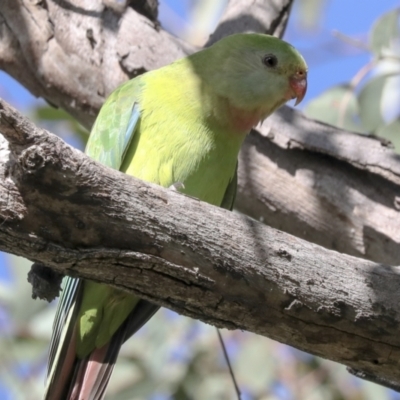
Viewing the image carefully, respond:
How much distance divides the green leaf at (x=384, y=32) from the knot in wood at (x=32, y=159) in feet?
7.88

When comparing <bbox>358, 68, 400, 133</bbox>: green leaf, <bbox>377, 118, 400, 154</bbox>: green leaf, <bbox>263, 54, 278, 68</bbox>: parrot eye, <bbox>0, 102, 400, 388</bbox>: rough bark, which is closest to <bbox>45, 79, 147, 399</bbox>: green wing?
<bbox>263, 54, 278, 68</bbox>: parrot eye

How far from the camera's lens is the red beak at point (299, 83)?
3.01 meters

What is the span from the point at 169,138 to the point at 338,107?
1315mm

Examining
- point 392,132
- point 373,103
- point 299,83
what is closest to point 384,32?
point 373,103

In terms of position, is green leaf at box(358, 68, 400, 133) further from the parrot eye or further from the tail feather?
the tail feather

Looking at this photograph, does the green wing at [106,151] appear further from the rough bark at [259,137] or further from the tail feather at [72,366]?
the rough bark at [259,137]

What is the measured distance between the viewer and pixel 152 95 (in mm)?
2850

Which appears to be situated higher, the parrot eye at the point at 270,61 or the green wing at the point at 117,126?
the parrot eye at the point at 270,61

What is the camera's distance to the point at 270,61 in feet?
9.91

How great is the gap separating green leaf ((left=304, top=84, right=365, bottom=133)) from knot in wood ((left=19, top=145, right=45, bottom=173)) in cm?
231

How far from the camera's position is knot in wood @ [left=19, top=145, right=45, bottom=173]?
158 centimetres

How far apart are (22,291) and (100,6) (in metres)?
1.71

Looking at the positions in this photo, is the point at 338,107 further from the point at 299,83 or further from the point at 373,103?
the point at 299,83

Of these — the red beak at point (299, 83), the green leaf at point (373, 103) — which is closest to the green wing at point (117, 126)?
the red beak at point (299, 83)
